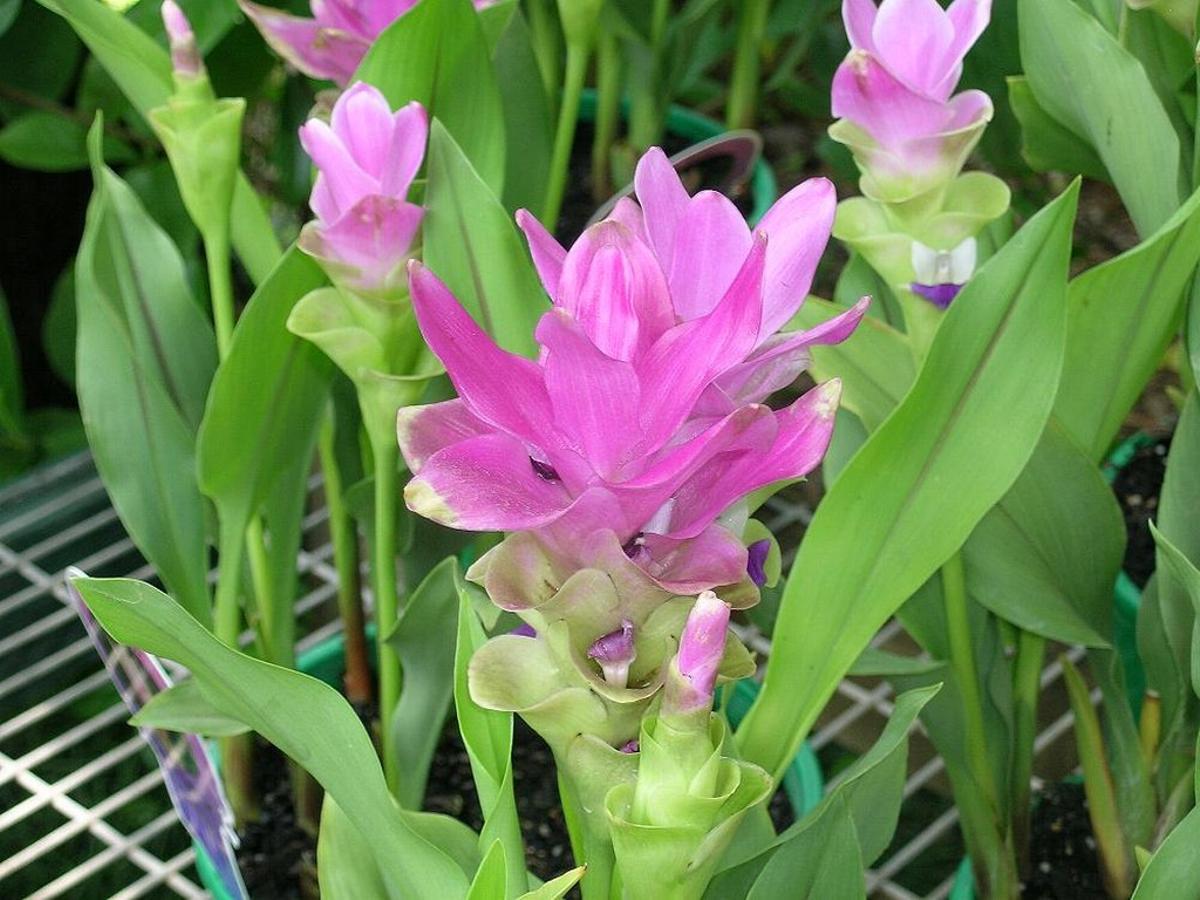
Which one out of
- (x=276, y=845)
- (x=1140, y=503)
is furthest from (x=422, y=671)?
(x=1140, y=503)

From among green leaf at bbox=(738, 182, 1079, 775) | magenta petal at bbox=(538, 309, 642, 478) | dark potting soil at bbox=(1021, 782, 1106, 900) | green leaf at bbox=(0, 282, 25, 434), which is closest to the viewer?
magenta petal at bbox=(538, 309, 642, 478)

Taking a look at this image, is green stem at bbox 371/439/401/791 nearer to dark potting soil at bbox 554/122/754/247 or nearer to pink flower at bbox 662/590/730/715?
pink flower at bbox 662/590/730/715

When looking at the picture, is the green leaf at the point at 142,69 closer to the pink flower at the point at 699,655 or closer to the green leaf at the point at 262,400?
the green leaf at the point at 262,400

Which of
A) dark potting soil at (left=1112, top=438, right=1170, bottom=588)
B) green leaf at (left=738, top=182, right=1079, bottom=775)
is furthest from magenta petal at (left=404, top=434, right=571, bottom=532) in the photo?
dark potting soil at (left=1112, top=438, right=1170, bottom=588)

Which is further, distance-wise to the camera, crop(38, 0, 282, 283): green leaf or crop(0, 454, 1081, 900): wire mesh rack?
crop(0, 454, 1081, 900): wire mesh rack

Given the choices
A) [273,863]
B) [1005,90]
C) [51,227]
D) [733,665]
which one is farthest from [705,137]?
[733,665]
